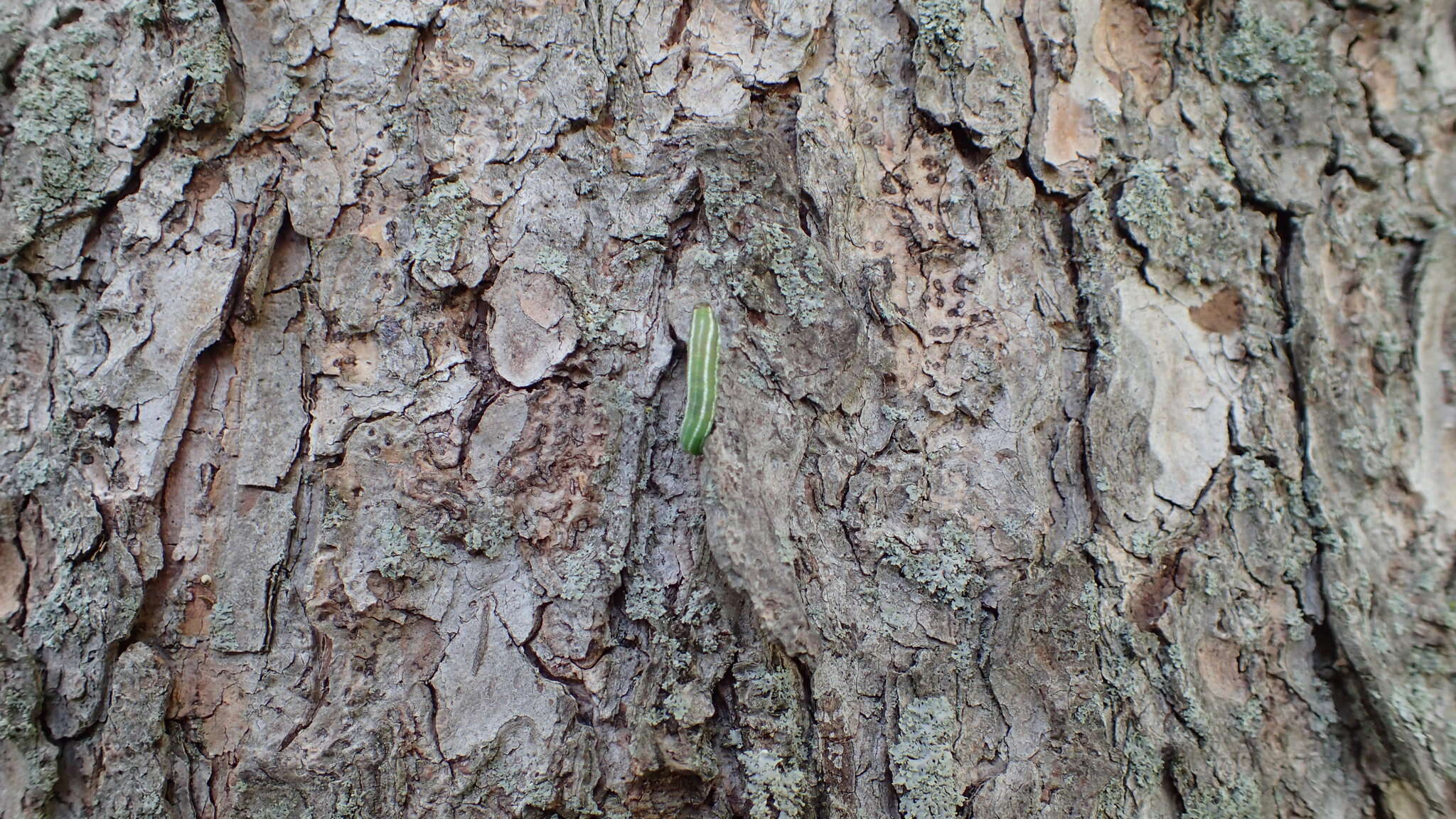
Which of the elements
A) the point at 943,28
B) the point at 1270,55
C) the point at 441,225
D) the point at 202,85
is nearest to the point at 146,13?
the point at 202,85

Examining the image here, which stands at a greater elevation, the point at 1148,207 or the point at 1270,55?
the point at 1270,55

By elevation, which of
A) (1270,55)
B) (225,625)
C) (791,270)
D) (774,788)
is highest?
(1270,55)

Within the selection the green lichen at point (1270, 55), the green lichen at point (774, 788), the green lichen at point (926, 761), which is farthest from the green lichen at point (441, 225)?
the green lichen at point (1270, 55)

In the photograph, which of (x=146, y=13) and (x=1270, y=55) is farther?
(x=1270, y=55)

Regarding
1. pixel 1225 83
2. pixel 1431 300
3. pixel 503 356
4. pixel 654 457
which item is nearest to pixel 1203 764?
pixel 1431 300

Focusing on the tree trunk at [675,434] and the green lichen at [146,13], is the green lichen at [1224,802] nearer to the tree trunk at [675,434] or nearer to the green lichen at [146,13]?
the tree trunk at [675,434]

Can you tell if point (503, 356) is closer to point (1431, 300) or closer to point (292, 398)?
point (292, 398)

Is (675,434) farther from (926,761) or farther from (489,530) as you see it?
(926,761)
